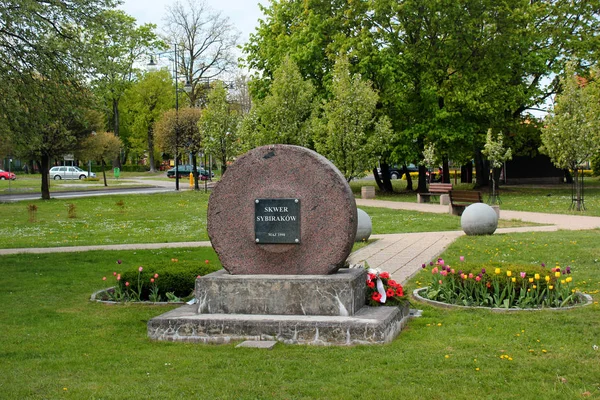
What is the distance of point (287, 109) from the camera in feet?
106

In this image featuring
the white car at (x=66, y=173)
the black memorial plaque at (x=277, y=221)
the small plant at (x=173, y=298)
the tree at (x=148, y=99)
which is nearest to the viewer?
the black memorial plaque at (x=277, y=221)

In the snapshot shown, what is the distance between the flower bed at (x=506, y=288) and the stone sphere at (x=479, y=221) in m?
7.46

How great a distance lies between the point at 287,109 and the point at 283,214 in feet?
80.5

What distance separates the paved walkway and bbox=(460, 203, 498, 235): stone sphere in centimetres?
50

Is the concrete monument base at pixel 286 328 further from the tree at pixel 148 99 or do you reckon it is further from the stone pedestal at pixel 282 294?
the tree at pixel 148 99

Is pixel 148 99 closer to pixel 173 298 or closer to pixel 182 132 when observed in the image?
pixel 182 132

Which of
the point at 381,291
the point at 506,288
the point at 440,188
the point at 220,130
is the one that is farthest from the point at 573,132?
the point at 220,130

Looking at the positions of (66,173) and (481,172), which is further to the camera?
(66,173)

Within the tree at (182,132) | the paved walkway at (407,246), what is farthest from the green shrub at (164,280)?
the tree at (182,132)

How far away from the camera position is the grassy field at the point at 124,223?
1892 cm

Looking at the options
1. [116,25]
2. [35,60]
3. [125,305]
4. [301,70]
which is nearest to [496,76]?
[301,70]

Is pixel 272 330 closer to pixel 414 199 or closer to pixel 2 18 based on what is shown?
pixel 2 18

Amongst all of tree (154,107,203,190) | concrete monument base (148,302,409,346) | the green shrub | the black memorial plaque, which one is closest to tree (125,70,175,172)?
tree (154,107,203,190)

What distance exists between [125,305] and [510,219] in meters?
15.1
